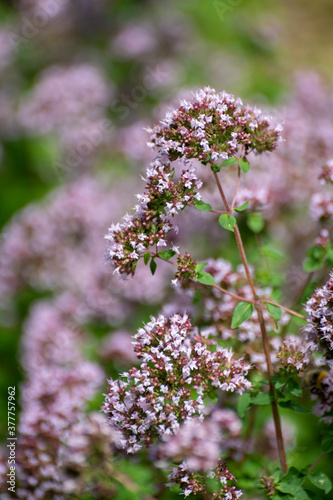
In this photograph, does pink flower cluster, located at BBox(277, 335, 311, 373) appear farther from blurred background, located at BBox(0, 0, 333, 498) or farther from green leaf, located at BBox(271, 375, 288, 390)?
blurred background, located at BBox(0, 0, 333, 498)

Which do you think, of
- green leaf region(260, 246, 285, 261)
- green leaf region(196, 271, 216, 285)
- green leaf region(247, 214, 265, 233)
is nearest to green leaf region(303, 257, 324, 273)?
green leaf region(260, 246, 285, 261)

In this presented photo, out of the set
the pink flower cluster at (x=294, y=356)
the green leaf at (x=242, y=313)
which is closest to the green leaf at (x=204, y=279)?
the green leaf at (x=242, y=313)

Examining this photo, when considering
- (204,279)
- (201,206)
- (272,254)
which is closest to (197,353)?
(204,279)

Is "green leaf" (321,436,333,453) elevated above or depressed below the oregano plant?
below

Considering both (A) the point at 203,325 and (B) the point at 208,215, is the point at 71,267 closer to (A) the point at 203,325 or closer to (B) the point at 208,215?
(B) the point at 208,215

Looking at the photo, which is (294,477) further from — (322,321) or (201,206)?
(201,206)

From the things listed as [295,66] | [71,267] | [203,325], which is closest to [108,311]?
[71,267]
